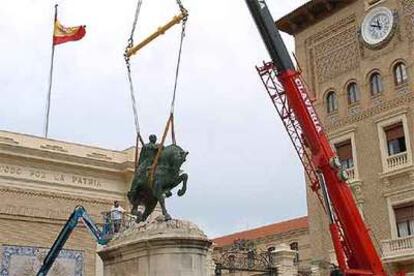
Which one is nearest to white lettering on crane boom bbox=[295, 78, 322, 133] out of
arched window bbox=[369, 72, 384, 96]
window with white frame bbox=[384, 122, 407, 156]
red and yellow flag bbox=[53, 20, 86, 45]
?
window with white frame bbox=[384, 122, 407, 156]

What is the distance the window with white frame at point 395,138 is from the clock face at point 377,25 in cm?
370

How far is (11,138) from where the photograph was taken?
27.5 m

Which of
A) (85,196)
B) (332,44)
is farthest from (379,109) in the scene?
(85,196)

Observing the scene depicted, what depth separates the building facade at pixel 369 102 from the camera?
93.0 ft

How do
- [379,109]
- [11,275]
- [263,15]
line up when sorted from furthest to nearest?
[379,109] → [11,275] → [263,15]

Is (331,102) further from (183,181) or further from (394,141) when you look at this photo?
(183,181)

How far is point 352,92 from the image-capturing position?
3161 centimetres

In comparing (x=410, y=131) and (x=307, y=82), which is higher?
(x=307, y=82)

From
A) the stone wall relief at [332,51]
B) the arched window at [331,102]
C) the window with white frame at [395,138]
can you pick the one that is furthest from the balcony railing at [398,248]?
the stone wall relief at [332,51]

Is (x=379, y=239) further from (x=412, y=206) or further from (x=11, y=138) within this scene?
(x=11, y=138)

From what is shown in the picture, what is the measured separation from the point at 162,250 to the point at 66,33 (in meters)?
21.9

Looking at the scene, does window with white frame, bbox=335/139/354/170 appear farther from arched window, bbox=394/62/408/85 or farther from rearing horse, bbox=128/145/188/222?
→ rearing horse, bbox=128/145/188/222

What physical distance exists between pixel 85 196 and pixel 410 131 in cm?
1280

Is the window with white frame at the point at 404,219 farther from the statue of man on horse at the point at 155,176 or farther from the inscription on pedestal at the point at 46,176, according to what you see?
the statue of man on horse at the point at 155,176
